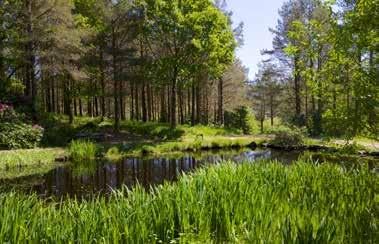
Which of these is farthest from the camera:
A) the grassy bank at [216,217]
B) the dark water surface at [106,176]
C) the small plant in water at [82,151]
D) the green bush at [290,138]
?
the green bush at [290,138]

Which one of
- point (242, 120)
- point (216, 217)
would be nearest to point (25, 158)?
point (216, 217)

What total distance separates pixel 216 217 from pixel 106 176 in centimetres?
1030

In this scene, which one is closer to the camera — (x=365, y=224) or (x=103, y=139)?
(x=365, y=224)

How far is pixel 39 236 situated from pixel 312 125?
2655 cm

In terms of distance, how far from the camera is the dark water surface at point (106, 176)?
12.7 m

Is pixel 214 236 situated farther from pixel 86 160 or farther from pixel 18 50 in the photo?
pixel 18 50

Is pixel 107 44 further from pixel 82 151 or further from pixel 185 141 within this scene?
pixel 82 151

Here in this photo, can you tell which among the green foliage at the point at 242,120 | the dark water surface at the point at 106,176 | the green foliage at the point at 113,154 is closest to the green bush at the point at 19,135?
the green foliage at the point at 113,154

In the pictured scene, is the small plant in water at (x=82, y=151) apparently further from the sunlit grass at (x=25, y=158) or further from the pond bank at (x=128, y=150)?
the sunlit grass at (x=25, y=158)

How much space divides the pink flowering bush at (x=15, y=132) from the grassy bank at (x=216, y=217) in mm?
14596

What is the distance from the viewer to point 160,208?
5.14 meters

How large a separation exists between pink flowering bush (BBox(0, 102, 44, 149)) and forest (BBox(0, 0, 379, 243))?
7 centimetres

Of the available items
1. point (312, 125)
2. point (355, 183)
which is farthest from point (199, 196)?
point (312, 125)

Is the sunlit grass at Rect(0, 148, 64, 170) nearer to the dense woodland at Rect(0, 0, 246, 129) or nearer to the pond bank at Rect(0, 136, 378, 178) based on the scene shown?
the pond bank at Rect(0, 136, 378, 178)
